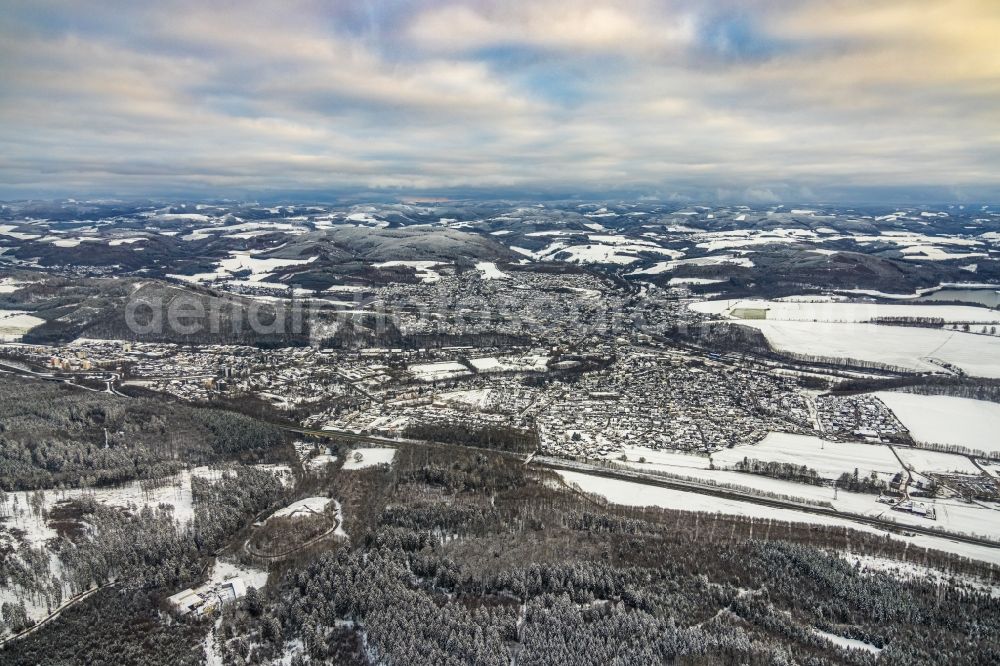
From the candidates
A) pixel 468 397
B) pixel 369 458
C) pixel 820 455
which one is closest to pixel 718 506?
pixel 820 455

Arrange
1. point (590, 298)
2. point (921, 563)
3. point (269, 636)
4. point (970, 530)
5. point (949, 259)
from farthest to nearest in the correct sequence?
point (949, 259) < point (590, 298) < point (970, 530) < point (921, 563) < point (269, 636)

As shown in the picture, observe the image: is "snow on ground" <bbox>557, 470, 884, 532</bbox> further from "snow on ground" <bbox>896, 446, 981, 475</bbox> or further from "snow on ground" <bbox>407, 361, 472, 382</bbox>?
"snow on ground" <bbox>407, 361, 472, 382</bbox>

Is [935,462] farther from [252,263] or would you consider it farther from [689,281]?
[252,263]

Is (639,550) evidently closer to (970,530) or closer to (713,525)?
(713,525)

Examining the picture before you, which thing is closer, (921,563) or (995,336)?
(921,563)

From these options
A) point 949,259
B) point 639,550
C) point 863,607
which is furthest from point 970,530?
point 949,259

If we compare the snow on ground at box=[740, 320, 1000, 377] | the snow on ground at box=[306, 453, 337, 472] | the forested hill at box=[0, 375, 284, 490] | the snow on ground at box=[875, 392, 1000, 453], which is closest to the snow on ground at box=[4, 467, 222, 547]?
the forested hill at box=[0, 375, 284, 490]

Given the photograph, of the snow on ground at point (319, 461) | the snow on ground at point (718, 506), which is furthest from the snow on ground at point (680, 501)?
the snow on ground at point (319, 461)
